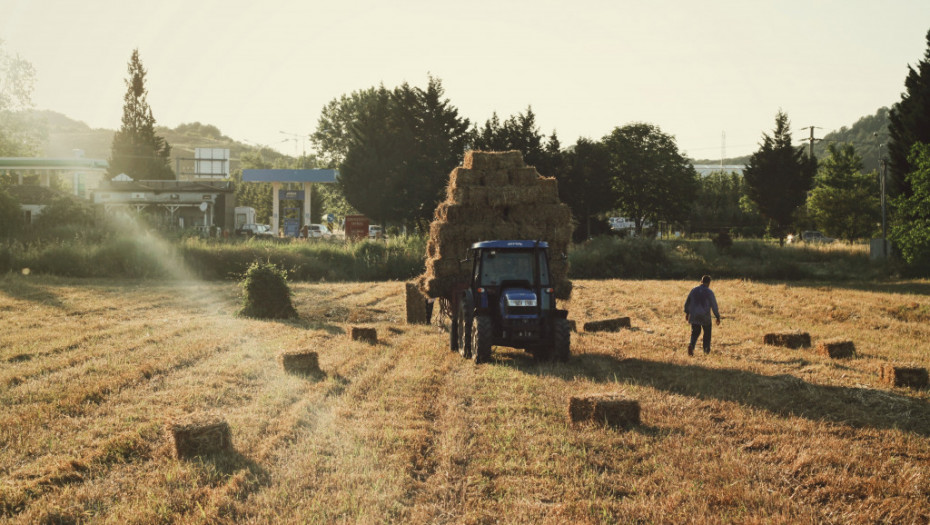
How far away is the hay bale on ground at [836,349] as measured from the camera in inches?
608

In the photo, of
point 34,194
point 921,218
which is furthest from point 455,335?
point 34,194

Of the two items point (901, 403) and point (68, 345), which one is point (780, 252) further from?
point (68, 345)

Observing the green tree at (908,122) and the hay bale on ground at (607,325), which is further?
the green tree at (908,122)

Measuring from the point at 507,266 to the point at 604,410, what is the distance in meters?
5.78

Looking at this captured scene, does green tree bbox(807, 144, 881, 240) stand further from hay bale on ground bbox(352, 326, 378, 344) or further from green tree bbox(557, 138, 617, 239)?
hay bale on ground bbox(352, 326, 378, 344)

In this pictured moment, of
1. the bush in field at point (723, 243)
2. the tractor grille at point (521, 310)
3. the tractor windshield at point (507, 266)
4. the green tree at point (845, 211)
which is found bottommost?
the tractor grille at point (521, 310)

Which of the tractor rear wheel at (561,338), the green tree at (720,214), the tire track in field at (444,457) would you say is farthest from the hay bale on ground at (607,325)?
the green tree at (720,214)

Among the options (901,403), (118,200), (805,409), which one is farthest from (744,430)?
(118,200)

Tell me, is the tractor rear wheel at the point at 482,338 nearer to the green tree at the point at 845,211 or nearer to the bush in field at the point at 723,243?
the bush in field at the point at 723,243

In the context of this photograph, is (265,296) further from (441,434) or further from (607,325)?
(441,434)

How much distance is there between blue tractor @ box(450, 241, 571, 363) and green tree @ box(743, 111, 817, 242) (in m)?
70.2

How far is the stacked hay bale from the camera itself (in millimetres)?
17656

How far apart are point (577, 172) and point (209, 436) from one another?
181ft

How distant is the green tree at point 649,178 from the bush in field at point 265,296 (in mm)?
59274
